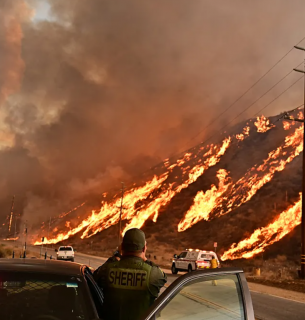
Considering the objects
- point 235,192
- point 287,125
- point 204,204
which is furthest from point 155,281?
point 287,125

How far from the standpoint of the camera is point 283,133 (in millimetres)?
133000

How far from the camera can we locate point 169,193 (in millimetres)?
117875

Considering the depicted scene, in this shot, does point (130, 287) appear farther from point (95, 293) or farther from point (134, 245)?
point (95, 293)

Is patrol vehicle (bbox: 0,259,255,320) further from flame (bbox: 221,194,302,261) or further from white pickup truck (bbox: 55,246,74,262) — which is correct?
flame (bbox: 221,194,302,261)

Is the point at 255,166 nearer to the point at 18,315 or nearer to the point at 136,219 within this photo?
the point at 136,219

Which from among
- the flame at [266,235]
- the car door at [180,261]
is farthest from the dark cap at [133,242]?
the flame at [266,235]

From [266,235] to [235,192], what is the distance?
1198 inches

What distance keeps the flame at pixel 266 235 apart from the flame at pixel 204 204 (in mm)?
21746

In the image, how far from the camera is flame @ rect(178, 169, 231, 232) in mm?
90900

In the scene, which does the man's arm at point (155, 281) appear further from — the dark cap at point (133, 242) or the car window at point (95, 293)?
the car window at point (95, 293)

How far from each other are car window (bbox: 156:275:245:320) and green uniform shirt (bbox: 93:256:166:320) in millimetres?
427

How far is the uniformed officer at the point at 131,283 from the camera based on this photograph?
3.38m

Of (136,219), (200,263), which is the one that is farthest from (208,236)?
(200,263)

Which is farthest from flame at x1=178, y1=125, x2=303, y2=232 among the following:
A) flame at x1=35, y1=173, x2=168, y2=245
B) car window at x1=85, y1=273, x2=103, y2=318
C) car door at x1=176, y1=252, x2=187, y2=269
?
car window at x1=85, y1=273, x2=103, y2=318
